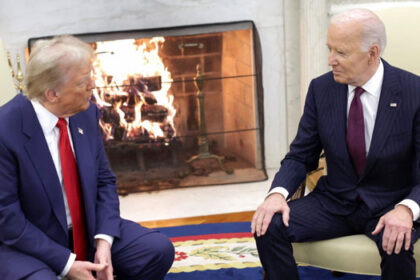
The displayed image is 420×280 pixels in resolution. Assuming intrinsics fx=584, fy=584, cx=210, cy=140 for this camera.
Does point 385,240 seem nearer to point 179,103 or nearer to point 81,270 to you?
point 81,270

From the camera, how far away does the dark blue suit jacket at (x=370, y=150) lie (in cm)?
221

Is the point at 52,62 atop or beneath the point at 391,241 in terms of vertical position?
atop

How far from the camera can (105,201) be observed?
7.47ft

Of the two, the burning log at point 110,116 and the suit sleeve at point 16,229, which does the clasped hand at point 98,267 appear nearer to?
the suit sleeve at point 16,229

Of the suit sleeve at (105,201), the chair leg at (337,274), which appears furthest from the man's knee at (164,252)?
the chair leg at (337,274)

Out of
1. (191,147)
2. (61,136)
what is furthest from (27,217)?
(191,147)

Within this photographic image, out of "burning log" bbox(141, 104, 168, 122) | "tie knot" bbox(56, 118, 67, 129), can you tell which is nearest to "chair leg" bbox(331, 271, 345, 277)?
"tie knot" bbox(56, 118, 67, 129)

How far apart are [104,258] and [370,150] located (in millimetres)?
1072

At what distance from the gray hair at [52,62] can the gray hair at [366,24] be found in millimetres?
960

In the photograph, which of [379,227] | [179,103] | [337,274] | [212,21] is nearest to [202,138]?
[179,103]

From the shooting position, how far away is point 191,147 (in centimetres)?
430

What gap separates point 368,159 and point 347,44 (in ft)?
1.46

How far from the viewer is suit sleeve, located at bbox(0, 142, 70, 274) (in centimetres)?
193

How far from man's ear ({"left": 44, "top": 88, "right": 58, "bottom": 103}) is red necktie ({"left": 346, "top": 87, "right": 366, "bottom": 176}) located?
1.13 m
